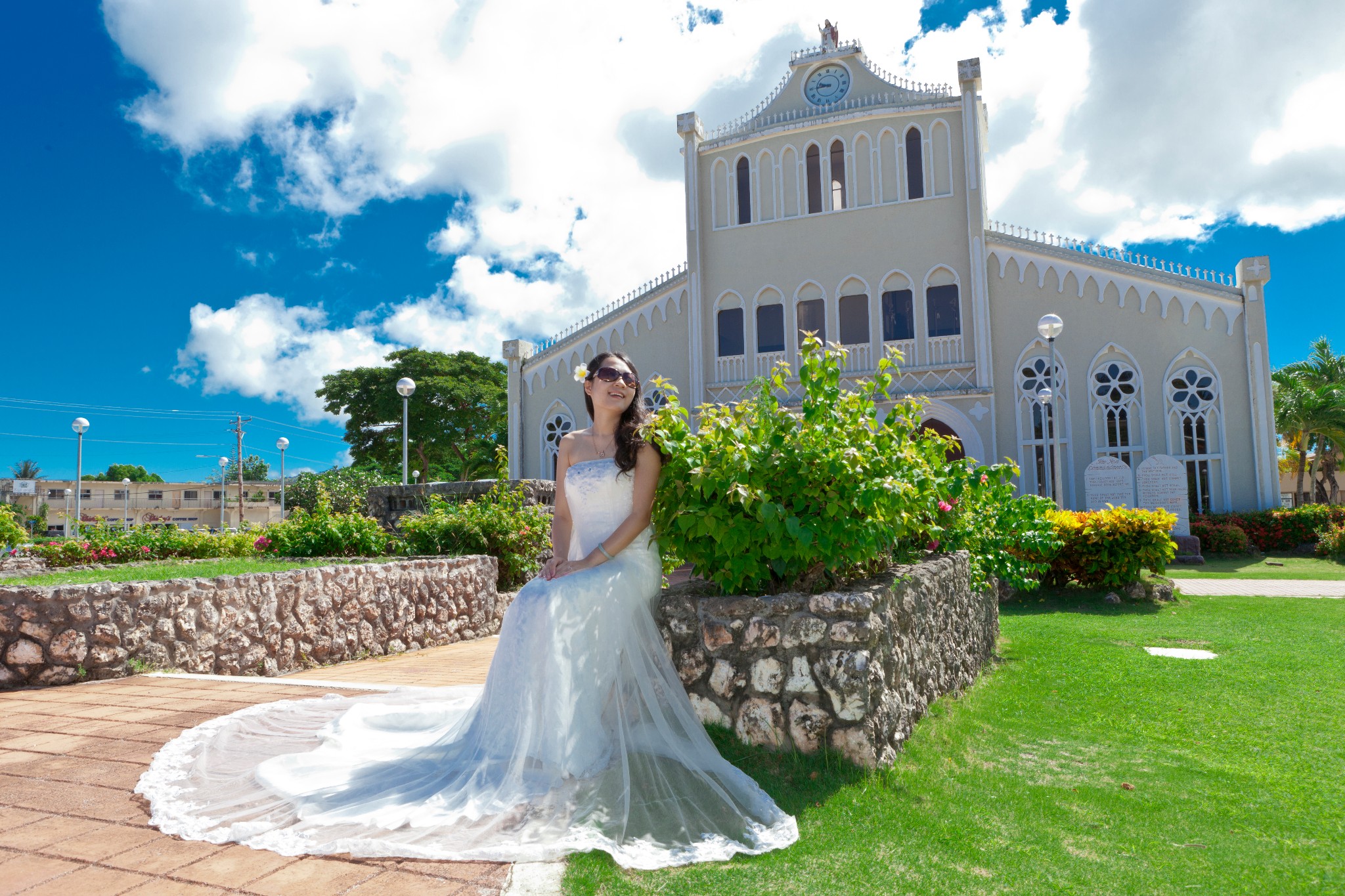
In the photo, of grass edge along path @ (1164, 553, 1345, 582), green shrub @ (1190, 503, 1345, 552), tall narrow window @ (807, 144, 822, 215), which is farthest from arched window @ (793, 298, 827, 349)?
grass edge along path @ (1164, 553, 1345, 582)

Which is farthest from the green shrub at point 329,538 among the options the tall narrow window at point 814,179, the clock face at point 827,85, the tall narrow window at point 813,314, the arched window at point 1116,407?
the clock face at point 827,85

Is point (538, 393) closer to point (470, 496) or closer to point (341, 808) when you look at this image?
point (470, 496)

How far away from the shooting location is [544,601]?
377cm

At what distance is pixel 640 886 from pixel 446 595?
22.2ft

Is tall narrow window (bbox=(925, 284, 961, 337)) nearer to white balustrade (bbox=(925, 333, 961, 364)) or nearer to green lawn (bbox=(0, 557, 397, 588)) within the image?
white balustrade (bbox=(925, 333, 961, 364))

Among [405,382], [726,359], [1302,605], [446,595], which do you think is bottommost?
[1302,605]

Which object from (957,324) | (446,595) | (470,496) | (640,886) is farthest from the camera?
(957,324)

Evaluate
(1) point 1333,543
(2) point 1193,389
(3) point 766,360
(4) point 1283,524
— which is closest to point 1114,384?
(2) point 1193,389

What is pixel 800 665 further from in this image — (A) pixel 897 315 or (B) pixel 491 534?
(A) pixel 897 315

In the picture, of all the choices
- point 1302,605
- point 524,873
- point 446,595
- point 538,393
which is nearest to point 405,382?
point 446,595

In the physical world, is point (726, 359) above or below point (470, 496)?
above

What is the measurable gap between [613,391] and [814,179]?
20789mm

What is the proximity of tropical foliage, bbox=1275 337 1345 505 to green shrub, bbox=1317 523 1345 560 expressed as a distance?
51.2 ft

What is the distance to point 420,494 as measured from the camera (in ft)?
41.6
